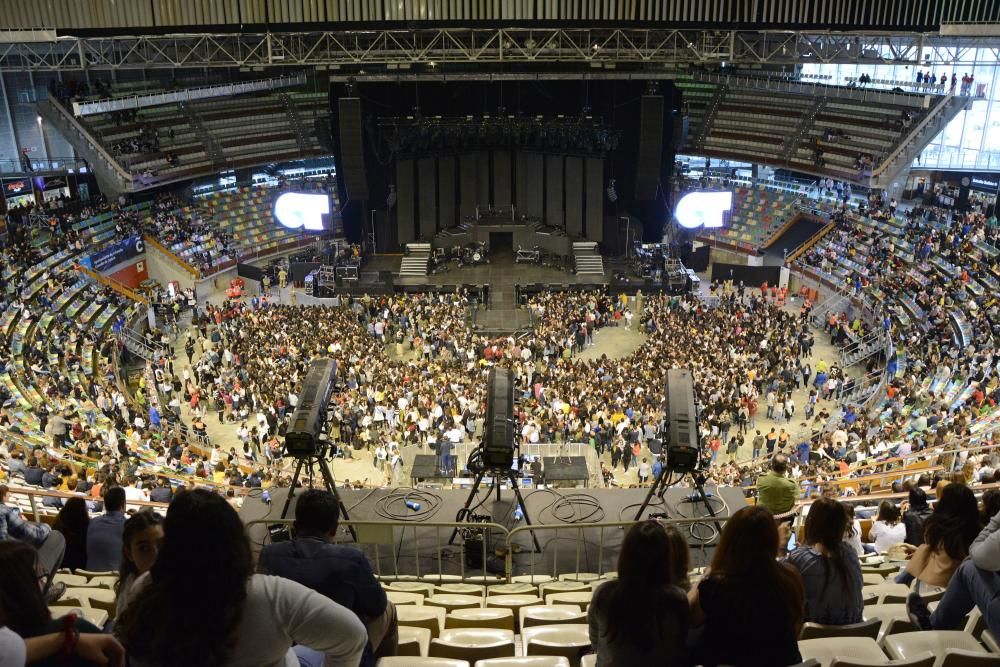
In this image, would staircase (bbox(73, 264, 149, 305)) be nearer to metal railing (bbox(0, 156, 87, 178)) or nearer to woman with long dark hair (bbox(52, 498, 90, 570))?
metal railing (bbox(0, 156, 87, 178))

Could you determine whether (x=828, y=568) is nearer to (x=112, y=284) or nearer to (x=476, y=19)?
(x=476, y=19)

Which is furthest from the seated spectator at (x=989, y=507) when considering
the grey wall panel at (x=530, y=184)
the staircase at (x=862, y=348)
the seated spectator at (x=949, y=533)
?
the grey wall panel at (x=530, y=184)

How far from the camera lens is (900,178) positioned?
30.3 meters

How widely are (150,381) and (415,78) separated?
1236 cm

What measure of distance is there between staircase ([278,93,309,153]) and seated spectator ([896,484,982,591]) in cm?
3489

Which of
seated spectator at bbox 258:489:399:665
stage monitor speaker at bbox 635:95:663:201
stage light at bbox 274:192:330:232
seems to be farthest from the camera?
stage light at bbox 274:192:330:232

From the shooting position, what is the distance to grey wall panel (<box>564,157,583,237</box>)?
3159cm

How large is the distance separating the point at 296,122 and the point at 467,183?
9245mm

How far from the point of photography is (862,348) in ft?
77.1

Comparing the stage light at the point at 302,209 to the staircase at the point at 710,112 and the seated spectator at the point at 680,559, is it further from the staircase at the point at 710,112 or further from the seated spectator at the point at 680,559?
the seated spectator at the point at 680,559

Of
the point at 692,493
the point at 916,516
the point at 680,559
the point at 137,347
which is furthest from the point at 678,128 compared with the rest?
the point at 680,559

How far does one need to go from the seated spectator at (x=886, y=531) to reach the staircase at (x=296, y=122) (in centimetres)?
3223

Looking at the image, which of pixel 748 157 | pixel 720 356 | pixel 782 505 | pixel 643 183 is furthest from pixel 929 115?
pixel 782 505

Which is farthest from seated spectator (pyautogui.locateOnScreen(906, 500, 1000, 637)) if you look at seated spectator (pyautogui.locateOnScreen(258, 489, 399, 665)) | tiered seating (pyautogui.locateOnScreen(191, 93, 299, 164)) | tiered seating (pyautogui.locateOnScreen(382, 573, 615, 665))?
tiered seating (pyautogui.locateOnScreen(191, 93, 299, 164))
